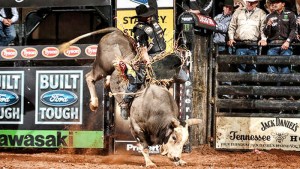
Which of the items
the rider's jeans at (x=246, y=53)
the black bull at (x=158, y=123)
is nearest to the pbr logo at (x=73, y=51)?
the black bull at (x=158, y=123)

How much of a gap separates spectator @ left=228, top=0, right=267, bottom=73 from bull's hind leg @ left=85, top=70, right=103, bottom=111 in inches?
98.7

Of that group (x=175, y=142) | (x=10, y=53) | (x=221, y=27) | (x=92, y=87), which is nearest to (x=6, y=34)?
(x=10, y=53)

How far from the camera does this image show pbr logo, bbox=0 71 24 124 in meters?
11.3

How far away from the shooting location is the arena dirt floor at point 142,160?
8734 millimetres

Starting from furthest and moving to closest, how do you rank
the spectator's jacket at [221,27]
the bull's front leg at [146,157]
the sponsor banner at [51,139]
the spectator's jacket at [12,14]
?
the spectator's jacket at [12,14] < the spectator's jacket at [221,27] < the sponsor banner at [51,139] < the bull's front leg at [146,157]

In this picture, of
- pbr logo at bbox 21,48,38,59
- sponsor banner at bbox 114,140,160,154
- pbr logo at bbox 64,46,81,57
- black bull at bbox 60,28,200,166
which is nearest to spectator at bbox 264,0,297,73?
sponsor banner at bbox 114,140,160,154

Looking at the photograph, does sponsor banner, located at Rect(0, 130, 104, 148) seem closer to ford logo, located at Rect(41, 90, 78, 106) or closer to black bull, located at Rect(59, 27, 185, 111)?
ford logo, located at Rect(41, 90, 78, 106)

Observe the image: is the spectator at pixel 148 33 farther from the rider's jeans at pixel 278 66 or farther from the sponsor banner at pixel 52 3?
the rider's jeans at pixel 278 66

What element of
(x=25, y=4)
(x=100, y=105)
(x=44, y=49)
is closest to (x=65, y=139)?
(x=100, y=105)

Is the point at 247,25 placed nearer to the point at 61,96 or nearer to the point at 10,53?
the point at 61,96

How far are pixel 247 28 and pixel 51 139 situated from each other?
151 inches

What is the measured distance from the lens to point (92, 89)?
10.4 metres

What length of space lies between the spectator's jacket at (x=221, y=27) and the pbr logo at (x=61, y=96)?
2.65 metres

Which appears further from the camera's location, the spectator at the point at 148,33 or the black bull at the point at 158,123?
the spectator at the point at 148,33
